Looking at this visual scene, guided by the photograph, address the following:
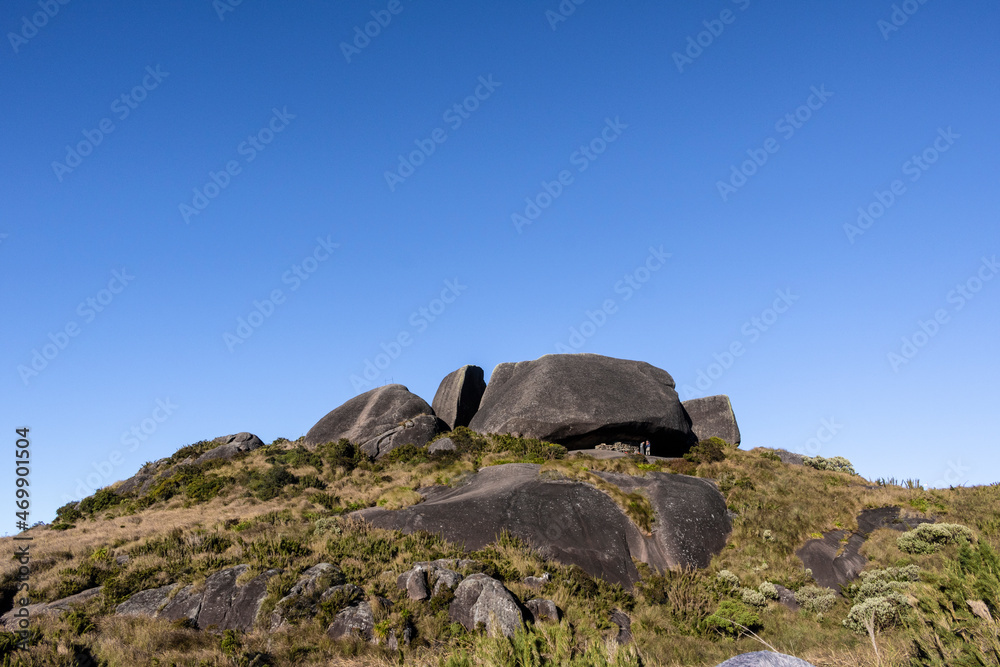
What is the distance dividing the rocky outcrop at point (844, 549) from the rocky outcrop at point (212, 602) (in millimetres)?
18008

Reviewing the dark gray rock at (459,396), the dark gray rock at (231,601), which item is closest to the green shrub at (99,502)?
the dark gray rock at (459,396)

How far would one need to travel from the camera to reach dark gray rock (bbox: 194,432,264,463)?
4206 centimetres

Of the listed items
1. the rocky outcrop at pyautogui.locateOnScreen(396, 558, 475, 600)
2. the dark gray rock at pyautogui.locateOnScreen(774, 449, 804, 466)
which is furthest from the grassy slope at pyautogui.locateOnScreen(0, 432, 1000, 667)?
the dark gray rock at pyautogui.locateOnScreen(774, 449, 804, 466)

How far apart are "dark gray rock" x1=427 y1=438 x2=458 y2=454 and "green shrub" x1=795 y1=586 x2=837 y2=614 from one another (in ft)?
64.3

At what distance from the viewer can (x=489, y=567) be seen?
60.5 feet

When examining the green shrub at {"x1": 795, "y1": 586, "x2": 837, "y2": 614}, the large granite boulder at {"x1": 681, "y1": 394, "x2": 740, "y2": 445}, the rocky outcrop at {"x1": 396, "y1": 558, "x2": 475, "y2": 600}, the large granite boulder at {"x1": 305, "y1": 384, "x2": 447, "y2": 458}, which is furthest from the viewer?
the large granite boulder at {"x1": 681, "y1": 394, "x2": 740, "y2": 445}

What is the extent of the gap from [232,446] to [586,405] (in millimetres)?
25600

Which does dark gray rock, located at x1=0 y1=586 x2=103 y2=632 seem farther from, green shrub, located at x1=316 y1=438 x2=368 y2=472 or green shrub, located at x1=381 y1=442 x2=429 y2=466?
green shrub, located at x1=381 y1=442 x2=429 y2=466

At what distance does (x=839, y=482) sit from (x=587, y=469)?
45.2 feet

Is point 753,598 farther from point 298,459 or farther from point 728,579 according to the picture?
point 298,459

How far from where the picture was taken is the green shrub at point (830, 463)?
123ft

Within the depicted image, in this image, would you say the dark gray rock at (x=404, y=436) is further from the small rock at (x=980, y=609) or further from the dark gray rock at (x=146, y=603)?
the small rock at (x=980, y=609)

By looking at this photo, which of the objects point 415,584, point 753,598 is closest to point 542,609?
point 415,584

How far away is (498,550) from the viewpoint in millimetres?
20188
